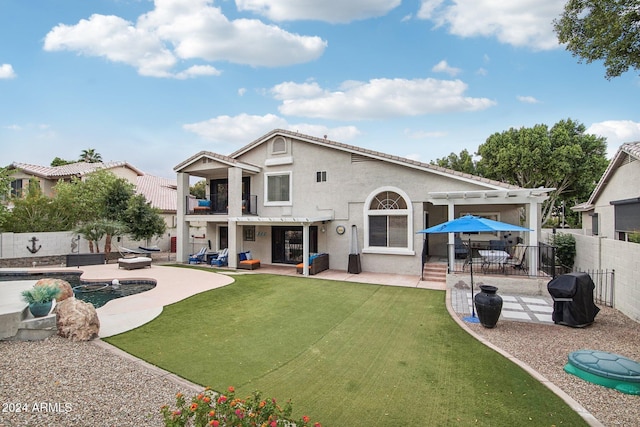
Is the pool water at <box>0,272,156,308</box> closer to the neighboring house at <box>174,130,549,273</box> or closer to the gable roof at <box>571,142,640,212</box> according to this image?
the neighboring house at <box>174,130,549,273</box>

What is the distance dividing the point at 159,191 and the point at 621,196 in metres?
39.4

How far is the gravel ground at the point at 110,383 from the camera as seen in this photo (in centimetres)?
439

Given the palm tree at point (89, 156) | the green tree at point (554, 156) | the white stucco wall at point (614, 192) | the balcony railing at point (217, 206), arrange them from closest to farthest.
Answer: the white stucco wall at point (614, 192) < the balcony railing at point (217, 206) < the green tree at point (554, 156) < the palm tree at point (89, 156)

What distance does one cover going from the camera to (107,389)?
5.09m

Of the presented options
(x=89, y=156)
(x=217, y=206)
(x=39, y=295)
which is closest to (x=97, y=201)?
(x=217, y=206)

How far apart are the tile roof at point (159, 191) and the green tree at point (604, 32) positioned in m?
29.5

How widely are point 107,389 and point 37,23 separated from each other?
665 inches

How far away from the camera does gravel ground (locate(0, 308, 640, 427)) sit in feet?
14.4

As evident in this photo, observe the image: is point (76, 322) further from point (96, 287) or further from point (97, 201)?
point (97, 201)

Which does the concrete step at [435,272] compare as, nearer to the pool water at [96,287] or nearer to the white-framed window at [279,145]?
the white-framed window at [279,145]

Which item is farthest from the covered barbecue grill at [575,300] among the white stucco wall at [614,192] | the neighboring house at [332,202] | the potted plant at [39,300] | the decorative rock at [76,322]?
the potted plant at [39,300]

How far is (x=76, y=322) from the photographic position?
7266 millimetres

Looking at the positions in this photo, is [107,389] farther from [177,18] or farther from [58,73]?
[58,73]

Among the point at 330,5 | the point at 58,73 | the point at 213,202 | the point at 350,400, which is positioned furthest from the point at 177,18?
the point at 350,400
